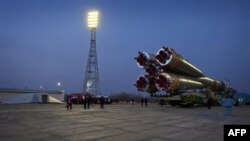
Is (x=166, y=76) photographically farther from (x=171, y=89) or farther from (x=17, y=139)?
(x=17, y=139)

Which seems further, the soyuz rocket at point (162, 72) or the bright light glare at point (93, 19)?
the bright light glare at point (93, 19)

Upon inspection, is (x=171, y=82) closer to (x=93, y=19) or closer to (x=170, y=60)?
(x=170, y=60)

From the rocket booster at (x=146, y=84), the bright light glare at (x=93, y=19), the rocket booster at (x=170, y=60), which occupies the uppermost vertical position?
the bright light glare at (x=93, y=19)

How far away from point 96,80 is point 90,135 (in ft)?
159

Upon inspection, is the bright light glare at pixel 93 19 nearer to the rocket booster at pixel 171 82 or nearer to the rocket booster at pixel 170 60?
the rocket booster at pixel 170 60

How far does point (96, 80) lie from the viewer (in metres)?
62.1

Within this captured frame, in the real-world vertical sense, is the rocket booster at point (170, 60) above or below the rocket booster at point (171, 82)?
above

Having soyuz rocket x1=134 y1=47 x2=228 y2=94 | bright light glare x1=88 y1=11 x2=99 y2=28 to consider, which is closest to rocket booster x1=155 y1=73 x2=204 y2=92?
soyuz rocket x1=134 y1=47 x2=228 y2=94

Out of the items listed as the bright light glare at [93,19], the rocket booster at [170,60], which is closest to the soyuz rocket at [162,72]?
the rocket booster at [170,60]

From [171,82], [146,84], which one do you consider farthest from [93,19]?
Result: [171,82]

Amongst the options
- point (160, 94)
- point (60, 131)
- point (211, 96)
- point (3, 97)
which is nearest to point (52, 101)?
point (3, 97)

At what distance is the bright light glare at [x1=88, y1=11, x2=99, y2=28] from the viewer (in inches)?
2350

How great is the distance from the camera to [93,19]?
197 ft

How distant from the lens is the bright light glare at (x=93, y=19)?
59.7 meters
